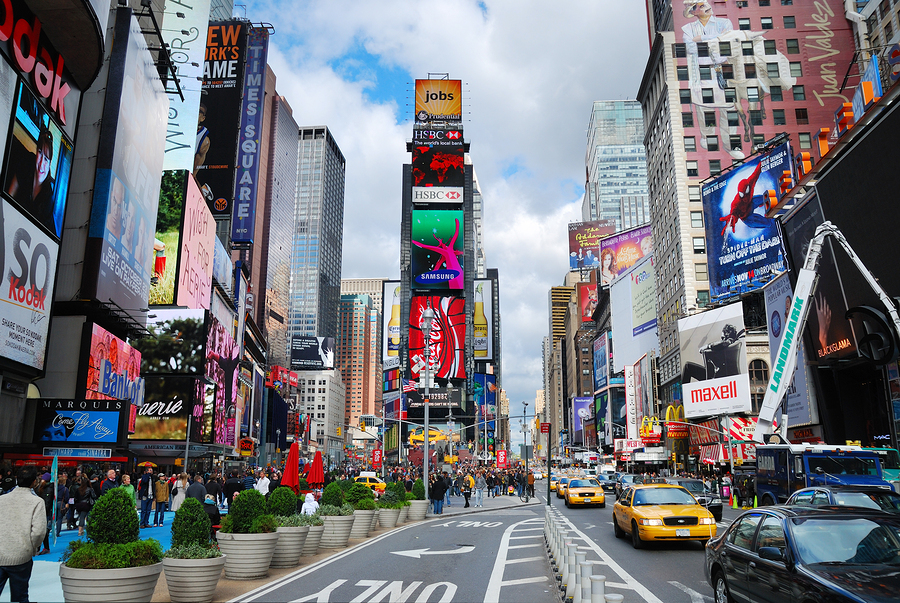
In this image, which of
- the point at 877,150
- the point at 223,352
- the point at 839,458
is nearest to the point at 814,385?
the point at 877,150

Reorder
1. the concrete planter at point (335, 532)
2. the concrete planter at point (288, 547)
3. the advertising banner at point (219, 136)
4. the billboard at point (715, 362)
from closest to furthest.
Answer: the concrete planter at point (288, 547) → the concrete planter at point (335, 532) → the billboard at point (715, 362) → the advertising banner at point (219, 136)

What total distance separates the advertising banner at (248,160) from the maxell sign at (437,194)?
135ft

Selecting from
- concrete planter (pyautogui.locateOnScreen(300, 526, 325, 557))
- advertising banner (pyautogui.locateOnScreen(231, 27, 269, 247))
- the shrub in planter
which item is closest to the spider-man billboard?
advertising banner (pyautogui.locateOnScreen(231, 27, 269, 247))

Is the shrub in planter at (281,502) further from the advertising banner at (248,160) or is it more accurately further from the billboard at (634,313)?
the billboard at (634,313)

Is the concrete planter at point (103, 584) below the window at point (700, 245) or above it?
below

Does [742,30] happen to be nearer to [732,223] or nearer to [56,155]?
[732,223]

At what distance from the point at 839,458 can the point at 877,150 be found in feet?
41.1

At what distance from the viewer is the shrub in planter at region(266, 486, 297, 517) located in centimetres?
1371

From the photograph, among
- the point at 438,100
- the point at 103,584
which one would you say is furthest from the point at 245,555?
the point at 438,100

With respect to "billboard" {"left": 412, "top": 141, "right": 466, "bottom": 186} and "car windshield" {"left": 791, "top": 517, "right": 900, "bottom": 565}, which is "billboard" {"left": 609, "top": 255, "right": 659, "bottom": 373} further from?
"car windshield" {"left": 791, "top": 517, "right": 900, "bottom": 565}

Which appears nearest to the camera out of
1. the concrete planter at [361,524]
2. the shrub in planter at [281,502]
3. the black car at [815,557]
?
the black car at [815,557]

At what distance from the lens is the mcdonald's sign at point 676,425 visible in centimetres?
6519

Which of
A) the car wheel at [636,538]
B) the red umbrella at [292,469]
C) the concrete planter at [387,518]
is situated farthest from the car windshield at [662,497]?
the red umbrella at [292,469]

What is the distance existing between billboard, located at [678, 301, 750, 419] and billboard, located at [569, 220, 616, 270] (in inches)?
4582
